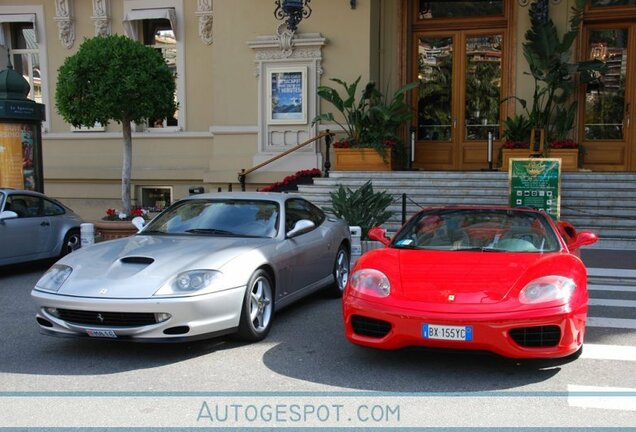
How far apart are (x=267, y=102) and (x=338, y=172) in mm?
3089

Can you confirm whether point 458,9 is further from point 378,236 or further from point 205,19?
point 378,236

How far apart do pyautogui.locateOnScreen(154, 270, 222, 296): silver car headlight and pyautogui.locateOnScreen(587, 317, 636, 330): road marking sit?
398cm

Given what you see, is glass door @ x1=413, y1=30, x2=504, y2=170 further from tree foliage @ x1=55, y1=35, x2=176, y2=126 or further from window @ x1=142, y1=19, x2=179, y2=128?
tree foliage @ x1=55, y1=35, x2=176, y2=126

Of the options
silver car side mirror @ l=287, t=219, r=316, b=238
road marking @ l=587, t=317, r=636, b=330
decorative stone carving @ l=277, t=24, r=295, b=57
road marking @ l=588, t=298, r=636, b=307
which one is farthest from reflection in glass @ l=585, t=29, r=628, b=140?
silver car side mirror @ l=287, t=219, r=316, b=238

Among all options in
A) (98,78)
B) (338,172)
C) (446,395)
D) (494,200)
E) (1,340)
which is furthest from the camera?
(338,172)

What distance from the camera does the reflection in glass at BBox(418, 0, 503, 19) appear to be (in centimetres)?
1583

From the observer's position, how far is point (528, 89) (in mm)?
15266

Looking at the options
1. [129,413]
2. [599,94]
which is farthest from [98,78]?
[599,94]

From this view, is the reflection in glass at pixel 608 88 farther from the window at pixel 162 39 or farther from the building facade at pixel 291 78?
the window at pixel 162 39

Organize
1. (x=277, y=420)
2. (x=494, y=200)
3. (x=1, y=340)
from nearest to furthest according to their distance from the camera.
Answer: (x=277, y=420), (x=1, y=340), (x=494, y=200)

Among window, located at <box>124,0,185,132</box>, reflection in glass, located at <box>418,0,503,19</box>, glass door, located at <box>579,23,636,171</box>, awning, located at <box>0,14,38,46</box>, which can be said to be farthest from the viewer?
awning, located at <box>0,14,38,46</box>

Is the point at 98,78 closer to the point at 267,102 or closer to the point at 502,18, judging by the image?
the point at 267,102

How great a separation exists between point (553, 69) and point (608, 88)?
208cm

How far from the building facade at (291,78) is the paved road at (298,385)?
33.2 feet
